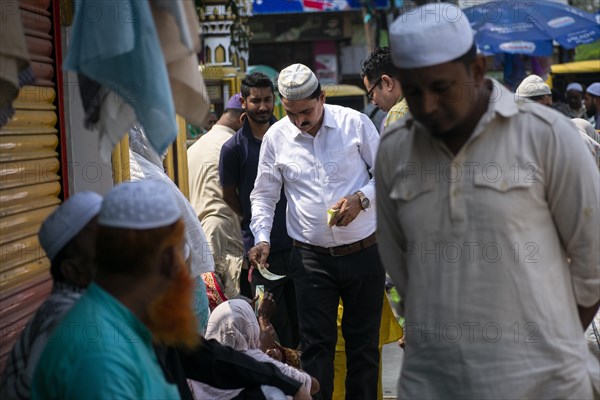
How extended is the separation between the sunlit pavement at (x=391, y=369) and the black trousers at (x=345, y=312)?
1069mm

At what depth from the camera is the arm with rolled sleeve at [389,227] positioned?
324cm

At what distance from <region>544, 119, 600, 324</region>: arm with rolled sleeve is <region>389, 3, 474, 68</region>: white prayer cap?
0.39 metres

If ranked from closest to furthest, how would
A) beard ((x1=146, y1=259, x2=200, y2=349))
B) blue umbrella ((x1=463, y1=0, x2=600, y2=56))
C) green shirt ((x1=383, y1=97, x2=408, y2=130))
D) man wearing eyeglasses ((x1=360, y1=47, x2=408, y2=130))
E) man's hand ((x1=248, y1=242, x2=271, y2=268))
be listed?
beard ((x1=146, y1=259, x2=200, y2=349)) → green shirt ((x1=383, y1=97, x2=408, y2=130)) → man's hand ((x1=248, y1=242, x2=271, y2=268)) → man wearing eyeglasses ((x1=360, y1=47, x2=408, y2=130)) → blue umbrella ((x1=463, y1=0, x2=600, y2=56))

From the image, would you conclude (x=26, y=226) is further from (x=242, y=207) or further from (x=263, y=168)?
(x=242, y=207)

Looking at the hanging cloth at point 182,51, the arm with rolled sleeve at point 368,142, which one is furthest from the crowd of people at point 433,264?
the arm with rolled sleeve at point 368,142

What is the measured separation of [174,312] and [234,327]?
6.86 ft

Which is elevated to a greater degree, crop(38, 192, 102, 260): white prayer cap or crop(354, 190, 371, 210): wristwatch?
crop(38, 192, 102, 260): white prayer cap

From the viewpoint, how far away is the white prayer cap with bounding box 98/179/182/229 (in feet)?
8.62

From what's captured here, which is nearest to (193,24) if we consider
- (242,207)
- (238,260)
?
(242,207)

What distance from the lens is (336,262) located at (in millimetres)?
5793

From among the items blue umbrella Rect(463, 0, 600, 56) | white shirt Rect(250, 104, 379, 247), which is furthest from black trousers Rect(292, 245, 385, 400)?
blue umbrella Rect(463, 0, 600, 56)

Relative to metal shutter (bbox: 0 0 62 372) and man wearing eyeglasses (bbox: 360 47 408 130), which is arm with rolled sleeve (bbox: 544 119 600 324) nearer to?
metal shutter (bbox: 0 0 62 372)

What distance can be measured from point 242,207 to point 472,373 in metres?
4.50

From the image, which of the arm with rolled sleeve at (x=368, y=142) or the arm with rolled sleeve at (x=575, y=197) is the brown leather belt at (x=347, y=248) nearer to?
the arm with rolled sleeve at (x=368, y=142)
